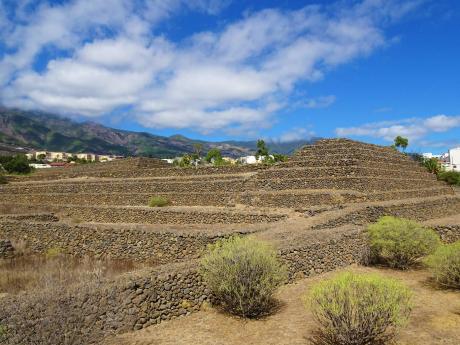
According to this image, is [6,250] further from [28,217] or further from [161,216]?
[161,216]

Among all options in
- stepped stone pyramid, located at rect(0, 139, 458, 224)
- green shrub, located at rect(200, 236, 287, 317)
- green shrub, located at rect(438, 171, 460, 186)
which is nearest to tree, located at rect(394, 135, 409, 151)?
green shrub, located at rect(438, 171, 460, 186)

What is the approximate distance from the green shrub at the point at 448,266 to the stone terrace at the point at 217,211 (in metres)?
2.69

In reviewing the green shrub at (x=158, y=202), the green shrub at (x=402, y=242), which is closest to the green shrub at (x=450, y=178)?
the green shrub at (x=158, y=202)

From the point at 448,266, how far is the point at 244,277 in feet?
17.4

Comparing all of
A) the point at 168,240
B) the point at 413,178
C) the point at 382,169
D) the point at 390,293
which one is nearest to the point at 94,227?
the point at 168,240

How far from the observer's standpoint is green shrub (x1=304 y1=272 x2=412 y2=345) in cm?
612

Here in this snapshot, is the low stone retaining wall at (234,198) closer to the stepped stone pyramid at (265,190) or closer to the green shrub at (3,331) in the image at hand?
the stepped stone pyramid at (265,190)

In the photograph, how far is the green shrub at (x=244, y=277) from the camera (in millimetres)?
7875

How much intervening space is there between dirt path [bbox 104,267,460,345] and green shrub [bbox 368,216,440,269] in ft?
9.42

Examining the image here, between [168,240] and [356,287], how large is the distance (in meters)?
9.29

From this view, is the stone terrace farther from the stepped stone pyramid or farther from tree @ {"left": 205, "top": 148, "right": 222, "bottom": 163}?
tree @ {"left": 205, "top": 148, "right": 222, "bottom": 163}

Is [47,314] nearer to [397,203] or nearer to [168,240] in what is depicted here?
[168,240]

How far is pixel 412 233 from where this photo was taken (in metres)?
11.9

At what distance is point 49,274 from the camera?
977 centimetres
